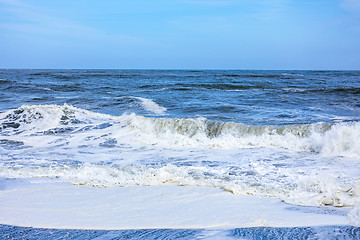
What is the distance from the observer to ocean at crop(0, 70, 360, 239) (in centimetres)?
363

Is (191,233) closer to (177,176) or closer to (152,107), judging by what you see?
(177,176)

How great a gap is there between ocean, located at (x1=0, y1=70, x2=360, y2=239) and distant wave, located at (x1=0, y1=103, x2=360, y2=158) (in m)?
0.03

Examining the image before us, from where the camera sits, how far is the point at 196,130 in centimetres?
1007

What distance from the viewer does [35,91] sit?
2206cm

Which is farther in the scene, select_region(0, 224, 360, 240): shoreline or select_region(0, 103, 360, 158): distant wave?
select_region(0, 103, 360, 158): distant wave

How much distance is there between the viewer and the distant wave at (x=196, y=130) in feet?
26.2

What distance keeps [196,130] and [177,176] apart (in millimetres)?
4368

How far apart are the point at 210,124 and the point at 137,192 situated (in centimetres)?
565

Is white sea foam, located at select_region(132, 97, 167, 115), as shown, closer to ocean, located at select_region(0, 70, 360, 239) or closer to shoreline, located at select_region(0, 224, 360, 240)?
ocean, located at select_region(0, 70, 360, 239)

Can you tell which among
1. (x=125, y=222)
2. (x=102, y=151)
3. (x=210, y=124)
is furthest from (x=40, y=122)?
(x=125, y=222)

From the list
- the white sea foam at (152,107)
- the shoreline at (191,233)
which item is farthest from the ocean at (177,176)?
the white sea foam at (152,107)

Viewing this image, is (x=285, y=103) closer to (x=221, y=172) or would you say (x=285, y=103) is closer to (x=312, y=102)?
(x=312, y=102)

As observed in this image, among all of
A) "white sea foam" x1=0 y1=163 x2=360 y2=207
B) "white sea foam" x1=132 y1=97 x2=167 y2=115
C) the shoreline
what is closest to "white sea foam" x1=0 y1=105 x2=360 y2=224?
"white sea foam" x1=0 y1=163 x2=360 y2=207

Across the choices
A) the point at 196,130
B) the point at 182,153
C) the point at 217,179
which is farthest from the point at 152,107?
the point at 217,179
